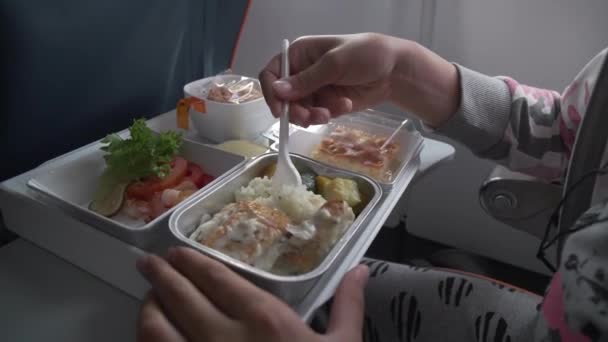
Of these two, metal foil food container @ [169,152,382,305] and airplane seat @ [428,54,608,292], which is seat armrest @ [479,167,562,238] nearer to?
airplane seat @ [428,54,608,292]

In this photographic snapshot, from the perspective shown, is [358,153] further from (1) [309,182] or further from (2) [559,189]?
(2) [559,189]

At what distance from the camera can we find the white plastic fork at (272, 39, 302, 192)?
0.62 m

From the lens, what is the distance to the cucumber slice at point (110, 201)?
0.61 m

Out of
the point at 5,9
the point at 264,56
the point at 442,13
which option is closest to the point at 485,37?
the point at 442,13

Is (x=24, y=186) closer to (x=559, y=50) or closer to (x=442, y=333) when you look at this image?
(x=442, y=333)

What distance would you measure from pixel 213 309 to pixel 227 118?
42cm

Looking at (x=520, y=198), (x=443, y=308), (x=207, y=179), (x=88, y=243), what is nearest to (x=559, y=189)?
(x=520, y=198)

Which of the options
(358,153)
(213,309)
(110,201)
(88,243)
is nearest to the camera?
(213,309)

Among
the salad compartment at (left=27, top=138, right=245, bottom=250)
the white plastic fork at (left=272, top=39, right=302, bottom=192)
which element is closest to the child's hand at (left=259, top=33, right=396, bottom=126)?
the white plastic fork at (left=272, top=39, right=302, bottom=192)

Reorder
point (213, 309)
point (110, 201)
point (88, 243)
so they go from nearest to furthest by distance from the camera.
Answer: point (213, 309) < point (88, 243) < point (110, 201)

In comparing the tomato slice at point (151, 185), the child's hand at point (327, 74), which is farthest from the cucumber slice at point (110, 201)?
the child's hand at point (327, 74)

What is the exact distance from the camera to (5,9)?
54 cm

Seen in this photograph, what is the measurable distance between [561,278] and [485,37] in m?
0.86

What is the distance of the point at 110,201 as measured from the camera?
2.04ft
